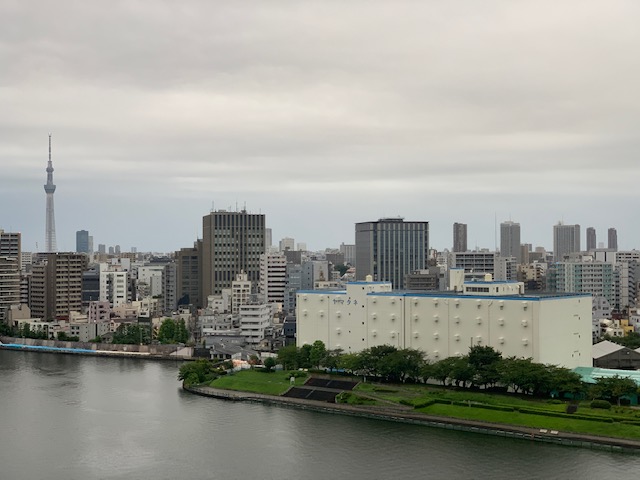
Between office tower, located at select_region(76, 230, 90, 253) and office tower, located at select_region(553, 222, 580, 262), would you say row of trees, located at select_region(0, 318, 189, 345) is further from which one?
office tower, located at select_region(76, 230, 90, 253)

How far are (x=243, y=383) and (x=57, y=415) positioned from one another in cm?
555

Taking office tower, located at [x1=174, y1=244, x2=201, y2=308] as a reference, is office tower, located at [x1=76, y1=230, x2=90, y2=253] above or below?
above

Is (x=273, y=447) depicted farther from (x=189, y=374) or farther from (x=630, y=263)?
(x=630, y=263)

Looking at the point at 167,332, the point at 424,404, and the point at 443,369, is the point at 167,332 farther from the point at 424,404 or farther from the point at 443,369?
the point at 424,404

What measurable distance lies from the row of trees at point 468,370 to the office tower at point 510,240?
62137 mm

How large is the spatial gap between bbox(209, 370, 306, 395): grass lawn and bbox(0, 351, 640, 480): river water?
114 centimetres

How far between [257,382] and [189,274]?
30481mm

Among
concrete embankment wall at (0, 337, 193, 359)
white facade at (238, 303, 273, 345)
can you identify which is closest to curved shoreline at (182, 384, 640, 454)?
concrete embankment wall at (0, 337, 193, 359)

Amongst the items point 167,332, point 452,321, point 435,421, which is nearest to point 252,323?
point 167,332

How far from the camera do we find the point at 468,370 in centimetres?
2097

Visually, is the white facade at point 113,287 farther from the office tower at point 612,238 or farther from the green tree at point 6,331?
the office tower at point 612,238

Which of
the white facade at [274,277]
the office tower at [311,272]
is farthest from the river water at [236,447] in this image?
the office tower at [311,272]

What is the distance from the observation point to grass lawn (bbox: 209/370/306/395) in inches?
906

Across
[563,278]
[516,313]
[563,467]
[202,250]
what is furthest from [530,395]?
[202,250]
